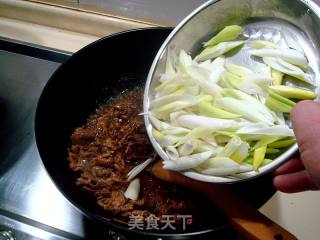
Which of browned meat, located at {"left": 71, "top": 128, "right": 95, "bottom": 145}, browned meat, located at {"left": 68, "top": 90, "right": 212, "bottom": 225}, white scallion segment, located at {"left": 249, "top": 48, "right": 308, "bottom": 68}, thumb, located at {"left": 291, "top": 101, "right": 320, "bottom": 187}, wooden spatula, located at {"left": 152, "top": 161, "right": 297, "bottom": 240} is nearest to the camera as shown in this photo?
thumb, located at {"left": 291, "top": 101, "right": 320, "bottom": 187}

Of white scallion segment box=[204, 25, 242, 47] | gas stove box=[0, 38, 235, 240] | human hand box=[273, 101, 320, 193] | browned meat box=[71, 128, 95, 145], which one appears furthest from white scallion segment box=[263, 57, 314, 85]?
browned meat box=[71, 128, 95, 145]

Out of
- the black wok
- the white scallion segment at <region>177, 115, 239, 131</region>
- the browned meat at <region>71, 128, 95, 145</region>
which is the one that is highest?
the white scallion segment at <region>177, 115, 239, 131</region>

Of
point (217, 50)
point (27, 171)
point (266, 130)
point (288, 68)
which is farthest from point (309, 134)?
point (27, 171)

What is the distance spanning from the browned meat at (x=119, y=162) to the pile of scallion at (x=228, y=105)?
15 centimetres

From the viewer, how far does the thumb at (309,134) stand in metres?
0.52

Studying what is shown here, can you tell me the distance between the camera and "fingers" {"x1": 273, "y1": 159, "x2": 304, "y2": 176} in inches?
27.8

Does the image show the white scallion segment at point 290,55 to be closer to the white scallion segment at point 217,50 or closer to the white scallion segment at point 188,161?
the white scallion segment at point 217,50

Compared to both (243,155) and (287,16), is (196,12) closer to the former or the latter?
(287,16)

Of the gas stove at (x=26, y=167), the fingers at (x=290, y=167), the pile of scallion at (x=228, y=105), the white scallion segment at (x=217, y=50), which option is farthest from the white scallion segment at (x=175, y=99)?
the gas stove at (x=26, y=167)

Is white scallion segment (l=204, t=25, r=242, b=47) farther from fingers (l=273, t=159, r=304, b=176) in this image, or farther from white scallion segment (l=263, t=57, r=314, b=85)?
fingers (l=273, t=159, r=304, b=176)

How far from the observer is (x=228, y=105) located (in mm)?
796

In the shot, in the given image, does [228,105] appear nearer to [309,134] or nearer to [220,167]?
[220,167]

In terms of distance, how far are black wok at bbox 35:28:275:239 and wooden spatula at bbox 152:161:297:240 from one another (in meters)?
0.07

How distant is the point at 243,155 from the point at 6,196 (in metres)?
0.63
